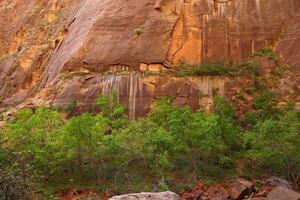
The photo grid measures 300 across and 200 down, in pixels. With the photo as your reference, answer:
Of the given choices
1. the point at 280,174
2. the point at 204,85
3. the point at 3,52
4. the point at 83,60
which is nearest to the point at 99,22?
the point at 83,60

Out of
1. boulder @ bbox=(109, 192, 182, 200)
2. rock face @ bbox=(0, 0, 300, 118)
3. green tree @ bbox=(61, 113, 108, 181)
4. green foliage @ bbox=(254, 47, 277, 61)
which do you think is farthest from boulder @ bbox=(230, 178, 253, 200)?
green foliage @ bbox=(254, 47, 277, 61)

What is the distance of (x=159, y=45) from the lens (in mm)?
33188

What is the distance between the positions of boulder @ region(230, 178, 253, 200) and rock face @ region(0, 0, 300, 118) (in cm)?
788

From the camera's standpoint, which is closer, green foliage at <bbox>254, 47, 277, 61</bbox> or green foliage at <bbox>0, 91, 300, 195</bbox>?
green foliage at <bbox>0, 91, 300, 195</bbox>

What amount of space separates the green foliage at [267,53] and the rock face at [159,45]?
30 cm

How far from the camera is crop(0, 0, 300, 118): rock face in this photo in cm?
3198

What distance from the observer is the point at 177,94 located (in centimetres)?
3177

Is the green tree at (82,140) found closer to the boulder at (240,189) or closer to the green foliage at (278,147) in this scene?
the boulder at (240,189)

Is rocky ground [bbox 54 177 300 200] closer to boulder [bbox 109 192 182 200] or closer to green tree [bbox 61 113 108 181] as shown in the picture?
green tree [bbox 61 113 108 181]

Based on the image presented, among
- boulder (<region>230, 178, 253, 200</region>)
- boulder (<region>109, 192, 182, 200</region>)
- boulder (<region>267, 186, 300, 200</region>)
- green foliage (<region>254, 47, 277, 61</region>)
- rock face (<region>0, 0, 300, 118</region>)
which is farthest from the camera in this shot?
green foliage (<region>254, 47, 277, 61</region>)

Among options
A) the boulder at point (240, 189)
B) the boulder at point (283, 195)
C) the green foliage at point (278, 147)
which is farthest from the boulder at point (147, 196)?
the green foliage at point (278, 147)

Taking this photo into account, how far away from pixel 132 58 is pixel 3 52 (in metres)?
21.9

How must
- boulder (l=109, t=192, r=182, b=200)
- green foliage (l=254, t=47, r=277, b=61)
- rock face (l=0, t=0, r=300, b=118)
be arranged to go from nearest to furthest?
boulder (l=109, t=192, r=182, b=200), rock face (l=0, t=0, r=300, b=118), green foliage (l=254, t=47, r=277, b=61)

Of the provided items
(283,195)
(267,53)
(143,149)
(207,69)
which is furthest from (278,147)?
(267,53)
